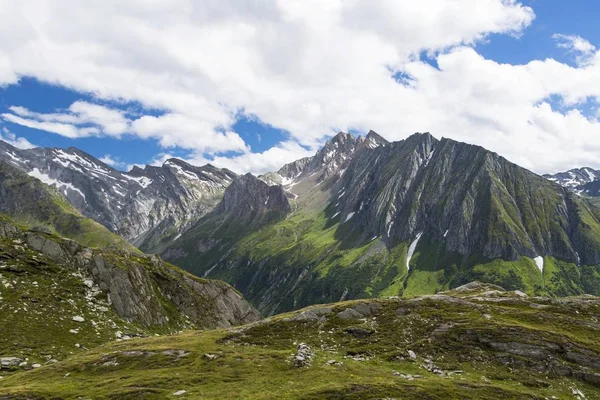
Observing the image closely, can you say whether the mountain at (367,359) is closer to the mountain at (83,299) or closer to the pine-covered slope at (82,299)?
the pine-covered slope at (82,299)

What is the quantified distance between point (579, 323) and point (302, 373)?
5073 cm

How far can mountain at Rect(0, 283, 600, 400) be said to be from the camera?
48438 mm

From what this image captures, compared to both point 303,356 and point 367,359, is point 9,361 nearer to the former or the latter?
point 303,356

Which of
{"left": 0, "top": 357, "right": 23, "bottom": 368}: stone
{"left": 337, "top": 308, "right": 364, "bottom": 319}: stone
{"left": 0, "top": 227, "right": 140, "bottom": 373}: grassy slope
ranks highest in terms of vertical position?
{"left": 337, "top": 308, "right": 364, "bottom": 319}: stone

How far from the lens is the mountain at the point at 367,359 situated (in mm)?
48438

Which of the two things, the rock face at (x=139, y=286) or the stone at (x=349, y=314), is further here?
the rock face at (x=139, y=286)

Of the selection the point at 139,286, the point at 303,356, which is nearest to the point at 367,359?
the point at 303,356

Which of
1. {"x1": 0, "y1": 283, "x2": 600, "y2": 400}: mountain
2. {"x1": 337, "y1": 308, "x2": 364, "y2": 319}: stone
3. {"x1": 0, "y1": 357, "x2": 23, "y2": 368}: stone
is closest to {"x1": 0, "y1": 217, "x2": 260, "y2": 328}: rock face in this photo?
{"x1": 0, "y1": 357, "x2": 23, "y2": 368}: stone

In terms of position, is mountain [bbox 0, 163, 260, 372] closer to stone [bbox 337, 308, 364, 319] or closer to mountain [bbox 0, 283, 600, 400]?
mountain [bbox 0, 283, 600, 400]

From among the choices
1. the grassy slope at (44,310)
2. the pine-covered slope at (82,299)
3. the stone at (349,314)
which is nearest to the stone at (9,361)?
Answer: the pine-covered slope at (82,299)

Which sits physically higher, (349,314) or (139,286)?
(349,314)

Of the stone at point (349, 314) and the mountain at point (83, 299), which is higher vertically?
the stone at point (349, 314)

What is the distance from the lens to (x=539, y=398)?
4741cm

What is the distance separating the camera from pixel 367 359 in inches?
2382
